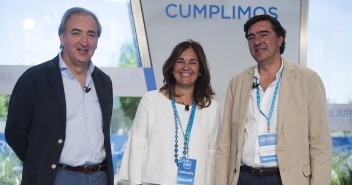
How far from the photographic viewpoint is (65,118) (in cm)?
229

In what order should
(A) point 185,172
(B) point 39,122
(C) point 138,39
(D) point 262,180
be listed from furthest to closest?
(C) point 138,39 < (A) point 185,172 < (D) point 262,180 < (B) point 39,122

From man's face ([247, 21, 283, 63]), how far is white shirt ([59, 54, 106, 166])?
1.01 meters

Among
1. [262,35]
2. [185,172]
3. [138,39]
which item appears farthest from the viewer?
[138,39]

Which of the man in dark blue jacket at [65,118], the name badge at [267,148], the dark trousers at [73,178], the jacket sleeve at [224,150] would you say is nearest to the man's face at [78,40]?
the man in dark blue jacket at [65,118]

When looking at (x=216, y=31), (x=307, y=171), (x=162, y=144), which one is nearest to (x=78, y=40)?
(x=162, y=144)

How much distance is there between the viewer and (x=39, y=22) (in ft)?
15.3

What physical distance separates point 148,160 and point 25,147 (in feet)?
2.33

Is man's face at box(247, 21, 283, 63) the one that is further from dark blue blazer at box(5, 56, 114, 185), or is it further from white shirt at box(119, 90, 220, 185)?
dark blue blazer at box(5, 56, 114, 185)

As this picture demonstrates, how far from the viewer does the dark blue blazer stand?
2.25 m

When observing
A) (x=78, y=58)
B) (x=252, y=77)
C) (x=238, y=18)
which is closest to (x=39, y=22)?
(x=238, y=18)

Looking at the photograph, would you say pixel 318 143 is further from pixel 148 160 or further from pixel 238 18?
pixel 238 18

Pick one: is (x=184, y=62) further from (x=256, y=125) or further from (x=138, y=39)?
(x=138, y=39)

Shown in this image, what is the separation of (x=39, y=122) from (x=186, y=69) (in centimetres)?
94

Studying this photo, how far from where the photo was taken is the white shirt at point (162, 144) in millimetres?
2520
